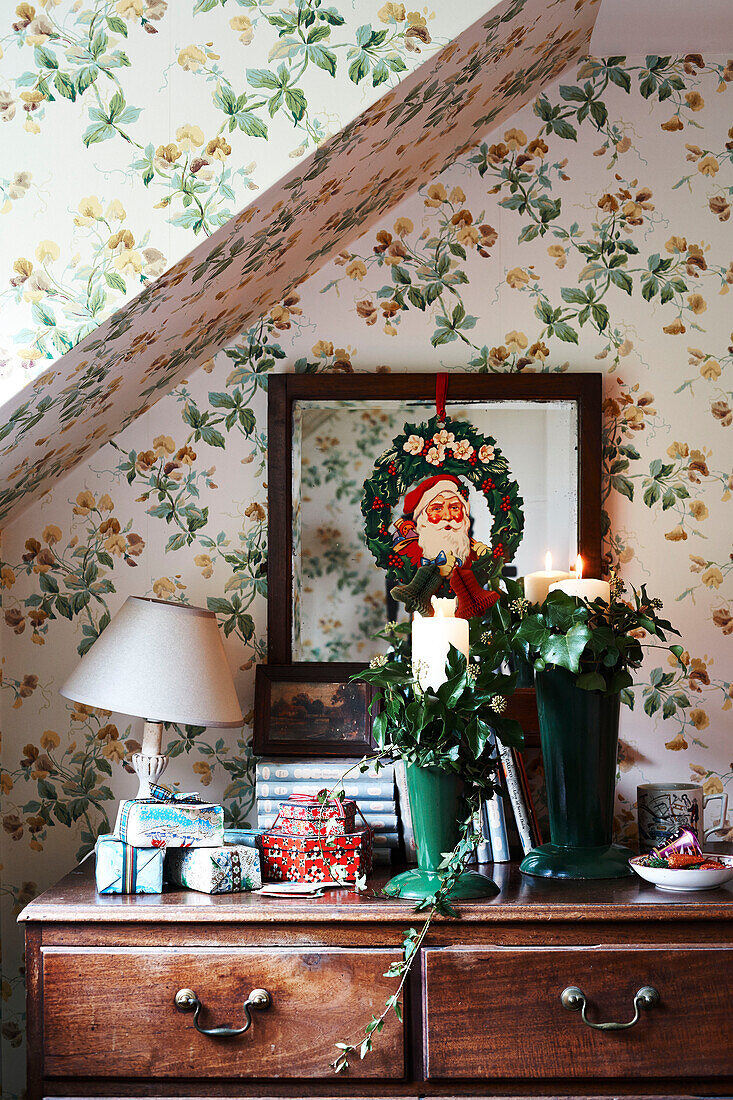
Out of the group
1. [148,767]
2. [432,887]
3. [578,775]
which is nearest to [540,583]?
[578,775]

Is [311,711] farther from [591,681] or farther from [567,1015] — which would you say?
[567,1015]

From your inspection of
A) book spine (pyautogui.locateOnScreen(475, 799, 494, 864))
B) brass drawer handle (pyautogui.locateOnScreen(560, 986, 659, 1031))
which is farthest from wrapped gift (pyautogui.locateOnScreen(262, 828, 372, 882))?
brass drawer handle (pyautogui.locateOnScreen(560, 986, 659, 1031))

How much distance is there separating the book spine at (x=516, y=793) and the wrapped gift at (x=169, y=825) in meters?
0.52


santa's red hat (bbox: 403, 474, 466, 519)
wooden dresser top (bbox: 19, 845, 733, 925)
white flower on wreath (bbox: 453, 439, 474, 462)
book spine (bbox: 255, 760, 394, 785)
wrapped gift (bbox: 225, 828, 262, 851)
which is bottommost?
wooden dresser top (bbox: 19, 845, 733, 925)

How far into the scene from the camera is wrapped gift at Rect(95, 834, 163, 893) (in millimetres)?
1550

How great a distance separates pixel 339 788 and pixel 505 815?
1.01 ft

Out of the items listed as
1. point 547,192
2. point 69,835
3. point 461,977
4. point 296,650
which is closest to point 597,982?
point 461,977

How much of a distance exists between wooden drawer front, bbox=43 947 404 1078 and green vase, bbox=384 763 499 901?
121 millimetres

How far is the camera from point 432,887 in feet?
4.92

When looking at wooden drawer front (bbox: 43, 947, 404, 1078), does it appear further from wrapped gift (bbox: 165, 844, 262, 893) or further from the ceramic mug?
the ceramic mug

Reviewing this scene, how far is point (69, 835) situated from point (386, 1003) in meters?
0.82

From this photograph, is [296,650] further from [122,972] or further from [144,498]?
[122,972]

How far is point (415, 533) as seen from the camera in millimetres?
1982

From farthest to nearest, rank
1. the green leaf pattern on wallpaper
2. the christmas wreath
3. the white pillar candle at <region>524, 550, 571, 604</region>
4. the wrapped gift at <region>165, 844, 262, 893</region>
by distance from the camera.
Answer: the christmas wreath → the white pillar candle at <region>524, 550, 571, 604</region> → the wrapped gift at <region>165, 844, 262, 893</region> → the green leaf pattern on wallpaper
